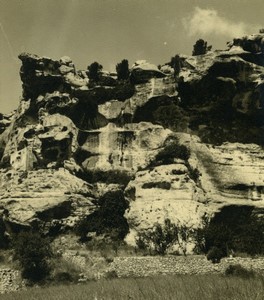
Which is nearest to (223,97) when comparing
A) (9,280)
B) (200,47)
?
(200,47)

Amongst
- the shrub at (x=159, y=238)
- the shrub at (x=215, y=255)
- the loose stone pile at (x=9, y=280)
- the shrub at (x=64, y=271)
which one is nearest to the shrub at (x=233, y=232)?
the shrub at (x=215, y=255)

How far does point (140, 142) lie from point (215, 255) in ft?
64.8

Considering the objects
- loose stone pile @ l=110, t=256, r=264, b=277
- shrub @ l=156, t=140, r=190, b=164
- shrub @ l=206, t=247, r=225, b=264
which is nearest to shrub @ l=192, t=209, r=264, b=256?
shrub @ l=206, t=247, r=225, b=264

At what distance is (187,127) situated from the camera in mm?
49188

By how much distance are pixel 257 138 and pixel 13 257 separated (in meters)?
26.7

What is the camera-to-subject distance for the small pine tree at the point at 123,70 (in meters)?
54.9

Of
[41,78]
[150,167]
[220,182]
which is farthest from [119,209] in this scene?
[41,78]

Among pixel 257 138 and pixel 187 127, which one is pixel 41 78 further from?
pixel 257 138

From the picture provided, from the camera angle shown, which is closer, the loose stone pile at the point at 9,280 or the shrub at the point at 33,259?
the loose stone pile at the point at 9,280

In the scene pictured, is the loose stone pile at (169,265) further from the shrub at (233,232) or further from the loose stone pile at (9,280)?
the loose stone pile at (9,280)

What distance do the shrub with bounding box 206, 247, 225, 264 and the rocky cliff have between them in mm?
5134

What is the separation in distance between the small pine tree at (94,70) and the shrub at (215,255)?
27212 mm

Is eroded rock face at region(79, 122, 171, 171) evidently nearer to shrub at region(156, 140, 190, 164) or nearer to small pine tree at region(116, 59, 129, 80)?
shrub at region(156, 140, 190, 164)

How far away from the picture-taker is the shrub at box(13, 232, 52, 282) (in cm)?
3412
